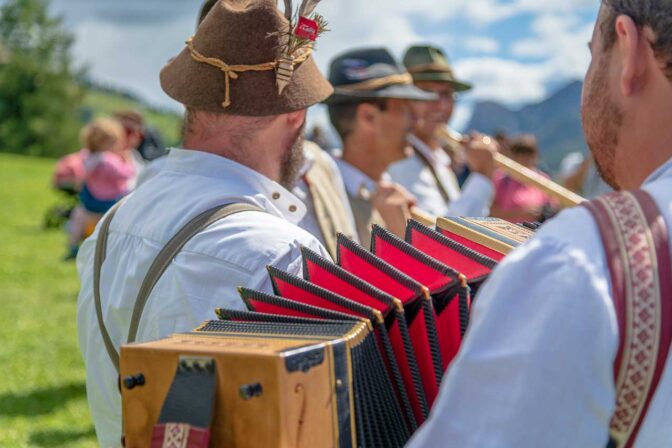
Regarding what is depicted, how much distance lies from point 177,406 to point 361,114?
10.5 ft

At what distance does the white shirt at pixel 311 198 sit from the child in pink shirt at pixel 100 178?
4753 millimetres

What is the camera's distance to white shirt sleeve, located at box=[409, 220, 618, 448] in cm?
105

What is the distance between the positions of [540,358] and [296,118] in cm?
153

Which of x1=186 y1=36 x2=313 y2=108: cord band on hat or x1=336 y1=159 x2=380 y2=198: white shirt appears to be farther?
x1=336 y1=159 x2=380 y2=198: white shirt

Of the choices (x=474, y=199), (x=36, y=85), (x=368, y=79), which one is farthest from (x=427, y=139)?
(x=36, y=85)

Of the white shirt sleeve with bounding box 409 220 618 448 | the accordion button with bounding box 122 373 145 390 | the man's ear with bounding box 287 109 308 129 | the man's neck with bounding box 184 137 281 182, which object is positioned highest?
the white shirt sleeve with bounding box 409 220 618 448

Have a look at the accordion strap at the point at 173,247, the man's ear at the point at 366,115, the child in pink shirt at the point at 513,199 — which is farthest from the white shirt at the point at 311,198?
the child in pink shirt at the point at 513,199

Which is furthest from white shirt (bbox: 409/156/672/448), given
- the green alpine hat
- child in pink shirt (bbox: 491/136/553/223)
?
child in pink shirt (bbox: 491/136/553/223)

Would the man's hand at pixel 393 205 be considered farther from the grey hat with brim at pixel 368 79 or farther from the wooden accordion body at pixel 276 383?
the wooden accordion body at pixel 276 383

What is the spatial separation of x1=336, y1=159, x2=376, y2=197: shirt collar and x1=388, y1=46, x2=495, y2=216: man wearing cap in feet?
1.33

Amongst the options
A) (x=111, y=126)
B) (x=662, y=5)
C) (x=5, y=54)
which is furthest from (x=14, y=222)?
(x=5, y=54)

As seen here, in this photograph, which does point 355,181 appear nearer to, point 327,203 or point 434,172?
point 327,203

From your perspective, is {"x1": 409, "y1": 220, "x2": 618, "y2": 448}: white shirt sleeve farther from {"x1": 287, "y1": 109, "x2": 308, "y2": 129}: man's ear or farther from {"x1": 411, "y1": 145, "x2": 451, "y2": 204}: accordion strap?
{"x1": 411, "y1": 145, "x2": 451, "y2": 204}: accordion strap

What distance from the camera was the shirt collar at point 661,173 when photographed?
4.11 ft
